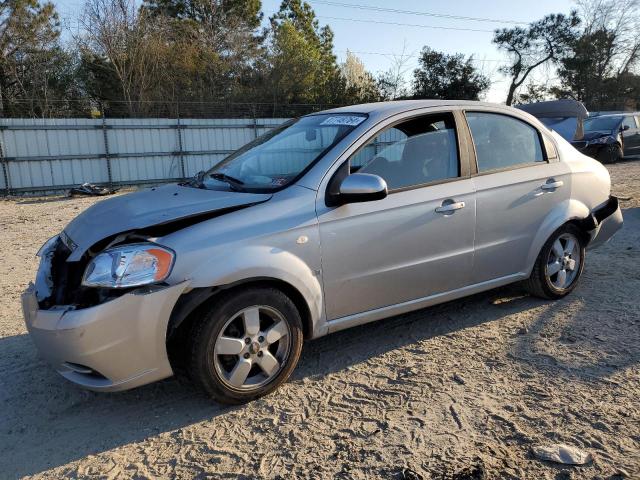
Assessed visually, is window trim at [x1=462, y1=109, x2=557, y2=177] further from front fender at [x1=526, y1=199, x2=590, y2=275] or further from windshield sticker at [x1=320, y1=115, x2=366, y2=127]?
windshield sticker at [x1=320, y1=115, x2=366, y2=127]

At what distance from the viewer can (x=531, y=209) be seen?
13.7 ft

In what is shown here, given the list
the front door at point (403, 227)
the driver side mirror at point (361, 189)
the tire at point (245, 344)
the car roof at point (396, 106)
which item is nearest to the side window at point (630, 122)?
the car roof at point (396, 106)

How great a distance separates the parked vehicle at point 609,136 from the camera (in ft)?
53.7

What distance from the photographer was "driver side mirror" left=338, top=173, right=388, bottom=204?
125 inches

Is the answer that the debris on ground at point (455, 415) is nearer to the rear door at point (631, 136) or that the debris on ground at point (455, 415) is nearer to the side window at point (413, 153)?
the side window at point (413, 153)

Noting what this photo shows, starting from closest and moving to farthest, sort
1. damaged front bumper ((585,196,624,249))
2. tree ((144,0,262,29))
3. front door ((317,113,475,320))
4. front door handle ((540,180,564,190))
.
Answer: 1. front door ((317,113,475,320))
2. front door handle ((540,180,564,190))
3. damaged front bumper ((585,196,624,249))
4. tree ((144,0,262,29))

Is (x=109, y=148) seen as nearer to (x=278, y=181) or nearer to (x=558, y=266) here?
(x=278, y=181)

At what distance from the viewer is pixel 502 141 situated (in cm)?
421

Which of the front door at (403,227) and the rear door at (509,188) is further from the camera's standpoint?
the rear door at (509,188)

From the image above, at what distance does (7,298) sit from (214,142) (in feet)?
41.6

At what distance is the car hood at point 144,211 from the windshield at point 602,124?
16.3 meters

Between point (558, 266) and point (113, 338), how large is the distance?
11.9 feet

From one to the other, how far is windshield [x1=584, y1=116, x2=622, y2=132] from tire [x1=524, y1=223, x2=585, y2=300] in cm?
1383

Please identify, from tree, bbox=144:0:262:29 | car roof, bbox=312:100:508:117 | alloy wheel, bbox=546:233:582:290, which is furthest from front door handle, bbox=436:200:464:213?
tree, bbox=144:0:262:29
